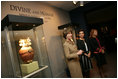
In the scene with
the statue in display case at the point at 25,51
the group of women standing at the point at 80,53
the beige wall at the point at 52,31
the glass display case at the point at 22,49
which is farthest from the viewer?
the beige wall at the point at 52,31

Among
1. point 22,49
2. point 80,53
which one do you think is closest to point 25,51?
point 22,49

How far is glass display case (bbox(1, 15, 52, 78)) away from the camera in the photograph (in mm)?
1748

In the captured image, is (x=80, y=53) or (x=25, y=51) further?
(x=80, y=53)

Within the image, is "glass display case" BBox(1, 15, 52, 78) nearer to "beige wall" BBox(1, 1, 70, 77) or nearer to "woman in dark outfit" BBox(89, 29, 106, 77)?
"beige wall" BBox(1, 1, 70, 77)

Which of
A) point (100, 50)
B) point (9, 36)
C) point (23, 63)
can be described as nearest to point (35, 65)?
point (23, 63)

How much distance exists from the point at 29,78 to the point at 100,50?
6.54ft

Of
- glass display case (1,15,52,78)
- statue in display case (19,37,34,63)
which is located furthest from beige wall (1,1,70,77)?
statue in display case (19,37,34,63)

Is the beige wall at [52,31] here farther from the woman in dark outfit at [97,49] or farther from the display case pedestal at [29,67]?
the display case pedestal at [29,67]

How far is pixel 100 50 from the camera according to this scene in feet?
9.62

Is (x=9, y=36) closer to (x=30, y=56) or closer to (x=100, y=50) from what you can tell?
(x=30, y=56)

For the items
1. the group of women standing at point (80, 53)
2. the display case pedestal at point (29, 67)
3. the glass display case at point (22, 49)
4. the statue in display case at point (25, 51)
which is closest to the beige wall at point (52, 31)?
the group of women standing at point (80, 53)

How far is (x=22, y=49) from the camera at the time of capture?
73.7 inches

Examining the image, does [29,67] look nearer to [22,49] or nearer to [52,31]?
[22,49]

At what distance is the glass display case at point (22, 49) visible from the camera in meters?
A: 1.75
